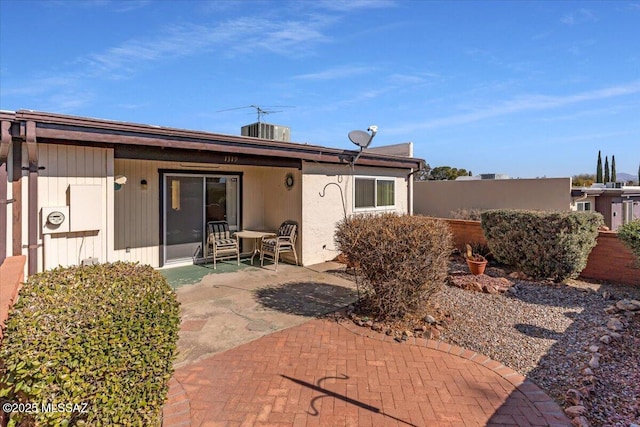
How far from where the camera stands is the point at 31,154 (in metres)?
5.19

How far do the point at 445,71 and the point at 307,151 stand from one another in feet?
19.1

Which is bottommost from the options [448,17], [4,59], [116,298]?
[116,298]

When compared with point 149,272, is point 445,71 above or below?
above

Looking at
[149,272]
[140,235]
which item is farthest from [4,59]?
[149,272]

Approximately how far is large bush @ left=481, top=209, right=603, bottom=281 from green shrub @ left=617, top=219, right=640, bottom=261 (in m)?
1.08

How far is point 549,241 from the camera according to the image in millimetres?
7789

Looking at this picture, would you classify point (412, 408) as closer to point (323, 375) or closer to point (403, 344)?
point (323, 375)

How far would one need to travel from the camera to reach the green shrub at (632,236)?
623cm

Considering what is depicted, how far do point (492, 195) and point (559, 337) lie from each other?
1422 centimetres

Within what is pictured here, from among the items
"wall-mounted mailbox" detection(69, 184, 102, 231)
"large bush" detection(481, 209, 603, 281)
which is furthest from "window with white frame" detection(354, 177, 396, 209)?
"wall-mounted mailbox" detection(69, 184, 102, 231)

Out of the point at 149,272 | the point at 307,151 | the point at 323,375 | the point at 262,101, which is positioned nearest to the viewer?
the point at 149,272

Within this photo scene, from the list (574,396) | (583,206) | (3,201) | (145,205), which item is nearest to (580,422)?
(574,396)

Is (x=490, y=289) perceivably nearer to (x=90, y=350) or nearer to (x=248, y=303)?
(x=248, y=303)

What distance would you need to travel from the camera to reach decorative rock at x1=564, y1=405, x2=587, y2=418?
3077 mm
